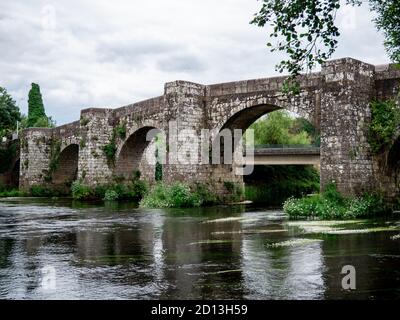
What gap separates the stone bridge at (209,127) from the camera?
16.9 metres

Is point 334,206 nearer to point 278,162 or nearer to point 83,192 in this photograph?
point 278,162

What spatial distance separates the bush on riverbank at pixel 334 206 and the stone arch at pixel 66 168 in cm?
2271

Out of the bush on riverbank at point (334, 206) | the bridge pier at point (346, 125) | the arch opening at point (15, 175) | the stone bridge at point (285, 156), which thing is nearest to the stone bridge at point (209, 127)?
the bridge pier at point (346, 125)

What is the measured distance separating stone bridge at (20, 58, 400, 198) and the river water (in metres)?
3.22

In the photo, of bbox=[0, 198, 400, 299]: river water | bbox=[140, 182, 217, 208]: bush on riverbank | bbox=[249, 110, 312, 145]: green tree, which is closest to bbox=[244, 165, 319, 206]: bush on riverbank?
bbox=[249, 110, 312, 145]: green tree

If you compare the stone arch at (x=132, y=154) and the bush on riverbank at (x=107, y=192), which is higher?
the stone arch at (x=132, y=154)

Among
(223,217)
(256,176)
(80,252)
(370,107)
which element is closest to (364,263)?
(80,252)

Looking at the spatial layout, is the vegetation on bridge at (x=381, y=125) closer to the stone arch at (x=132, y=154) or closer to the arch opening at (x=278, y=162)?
the arch opening at (x=278, y=162)

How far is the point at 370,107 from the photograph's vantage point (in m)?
17.5

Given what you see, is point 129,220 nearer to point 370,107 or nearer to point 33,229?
point 33,229

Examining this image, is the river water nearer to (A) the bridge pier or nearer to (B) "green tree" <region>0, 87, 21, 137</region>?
(A) the bridge pier

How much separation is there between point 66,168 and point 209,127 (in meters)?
17.8

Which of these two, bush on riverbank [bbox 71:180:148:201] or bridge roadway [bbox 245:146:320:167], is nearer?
bush on riverbank [bbox 71:180:148:201]

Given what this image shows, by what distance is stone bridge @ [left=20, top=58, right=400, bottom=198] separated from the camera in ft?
55.5
